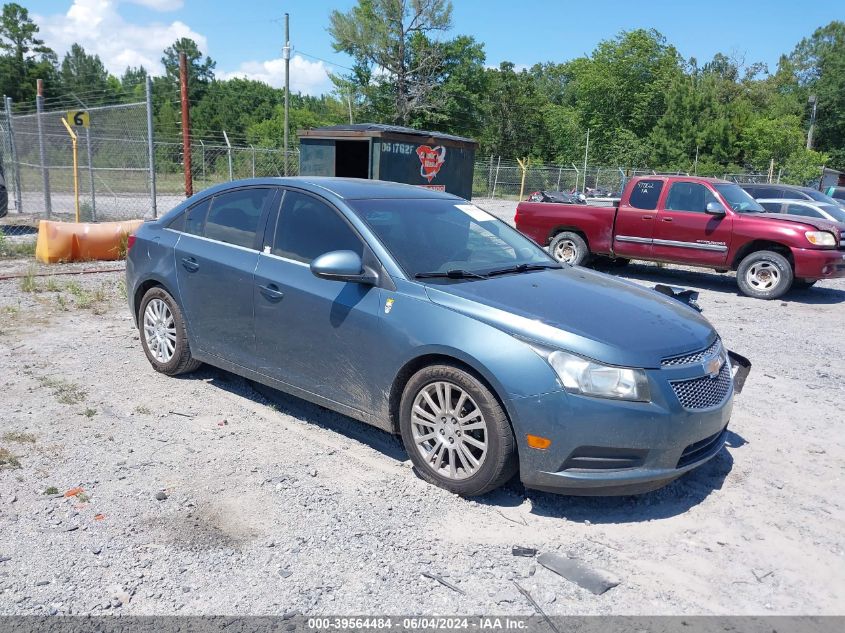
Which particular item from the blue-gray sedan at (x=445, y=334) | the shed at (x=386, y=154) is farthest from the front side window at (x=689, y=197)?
the blue-gray sedan at (x=445, y=334)

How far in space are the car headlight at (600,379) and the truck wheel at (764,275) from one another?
26.4 feet

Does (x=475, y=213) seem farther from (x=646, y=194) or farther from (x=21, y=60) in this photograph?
(x=21, y=60)

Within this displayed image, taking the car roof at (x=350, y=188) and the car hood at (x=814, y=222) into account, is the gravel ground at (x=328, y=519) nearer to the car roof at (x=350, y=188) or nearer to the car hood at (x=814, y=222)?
the car roof at (x=350, y=188)

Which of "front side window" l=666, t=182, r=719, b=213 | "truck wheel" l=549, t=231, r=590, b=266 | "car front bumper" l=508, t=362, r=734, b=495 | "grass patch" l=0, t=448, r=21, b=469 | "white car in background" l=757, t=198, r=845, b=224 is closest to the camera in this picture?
"car front bumper" l=508, t=362, r=734, b=495

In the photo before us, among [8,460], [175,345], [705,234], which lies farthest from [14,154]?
[705,234]

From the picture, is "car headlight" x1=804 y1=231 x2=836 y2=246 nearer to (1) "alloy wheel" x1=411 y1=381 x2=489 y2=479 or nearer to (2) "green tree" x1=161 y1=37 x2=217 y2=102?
(1) "alloy wheel" x1=411 y1=381 x2=489 y2=479

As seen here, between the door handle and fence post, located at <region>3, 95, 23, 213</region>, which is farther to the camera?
fence post, located at <region>3, 95, 23, 213</region>

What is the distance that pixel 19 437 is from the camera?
4387 mm

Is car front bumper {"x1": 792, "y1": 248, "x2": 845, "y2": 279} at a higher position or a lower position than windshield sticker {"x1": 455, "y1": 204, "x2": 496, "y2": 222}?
lower

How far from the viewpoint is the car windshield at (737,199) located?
10.9m

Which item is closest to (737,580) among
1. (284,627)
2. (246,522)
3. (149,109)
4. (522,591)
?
(522,591)

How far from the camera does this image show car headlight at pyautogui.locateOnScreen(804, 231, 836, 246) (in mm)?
10094

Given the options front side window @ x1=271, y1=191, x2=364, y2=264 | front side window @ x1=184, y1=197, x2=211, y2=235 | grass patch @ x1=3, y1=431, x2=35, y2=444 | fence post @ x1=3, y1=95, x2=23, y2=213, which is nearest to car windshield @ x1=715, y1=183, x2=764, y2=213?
front side window @ x1=271, y1=191, x2=364, y2=264

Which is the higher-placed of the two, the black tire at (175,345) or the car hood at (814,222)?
the car hood at (814,222)
